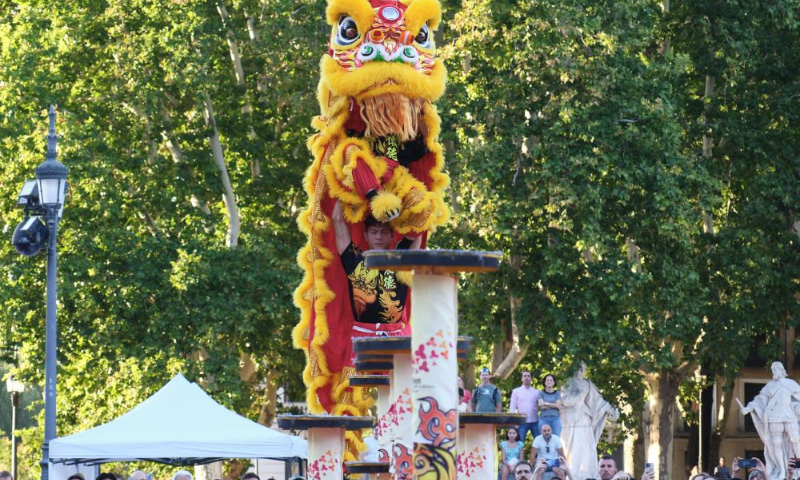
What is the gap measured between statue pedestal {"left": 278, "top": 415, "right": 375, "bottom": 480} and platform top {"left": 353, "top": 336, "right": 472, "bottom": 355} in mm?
1242

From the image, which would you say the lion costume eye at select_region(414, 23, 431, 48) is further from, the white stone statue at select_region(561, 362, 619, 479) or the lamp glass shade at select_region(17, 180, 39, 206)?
the white stone statue at select_region(561, 362, 619, 479)

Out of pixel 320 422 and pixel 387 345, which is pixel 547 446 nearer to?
pixel 320 422

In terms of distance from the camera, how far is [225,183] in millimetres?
29781

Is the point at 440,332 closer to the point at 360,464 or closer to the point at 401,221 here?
the point at 360,464

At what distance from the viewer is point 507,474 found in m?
17.5

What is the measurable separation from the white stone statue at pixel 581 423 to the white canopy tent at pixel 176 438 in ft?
15.0

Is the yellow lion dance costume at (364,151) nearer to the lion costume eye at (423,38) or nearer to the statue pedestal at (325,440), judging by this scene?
the lion costume eye at (423,38)

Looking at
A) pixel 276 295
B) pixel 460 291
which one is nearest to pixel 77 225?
pixel 276 295

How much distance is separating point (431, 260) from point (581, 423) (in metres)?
13.0

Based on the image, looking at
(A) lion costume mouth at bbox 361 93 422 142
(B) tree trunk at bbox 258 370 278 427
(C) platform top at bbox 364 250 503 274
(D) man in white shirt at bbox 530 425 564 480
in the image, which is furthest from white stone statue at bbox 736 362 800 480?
(C) platform top at bbox 364 250 503 274

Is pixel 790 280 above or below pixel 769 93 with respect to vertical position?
below

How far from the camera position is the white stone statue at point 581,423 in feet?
69.8

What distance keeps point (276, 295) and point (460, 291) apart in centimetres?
321

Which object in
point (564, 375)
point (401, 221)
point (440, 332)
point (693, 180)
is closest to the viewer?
point (440, 332)
